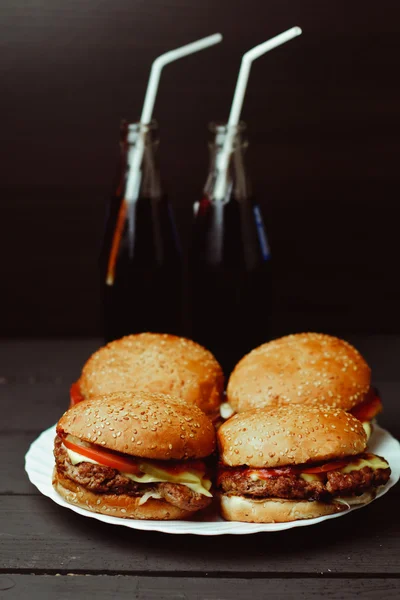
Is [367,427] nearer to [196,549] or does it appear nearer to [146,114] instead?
[196,549]

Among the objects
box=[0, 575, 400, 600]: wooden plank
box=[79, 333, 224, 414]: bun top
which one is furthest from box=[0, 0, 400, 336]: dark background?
box=[0, 575, 400, 600]: wooden plank

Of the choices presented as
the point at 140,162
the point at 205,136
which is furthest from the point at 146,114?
the point at 205,136

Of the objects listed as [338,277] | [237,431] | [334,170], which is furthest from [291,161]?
[237,431]

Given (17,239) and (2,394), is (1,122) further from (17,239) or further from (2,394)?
(2,394)

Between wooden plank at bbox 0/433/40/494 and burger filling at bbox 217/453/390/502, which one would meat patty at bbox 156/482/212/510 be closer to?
burger filling at bbox 217/453/390/502

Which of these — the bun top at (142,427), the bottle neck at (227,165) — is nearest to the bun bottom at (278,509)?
the bun top at (142,427)

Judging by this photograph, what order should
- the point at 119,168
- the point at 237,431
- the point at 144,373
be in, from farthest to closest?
the point at 119,168 → the point at 144,373 → the point at 237,431
